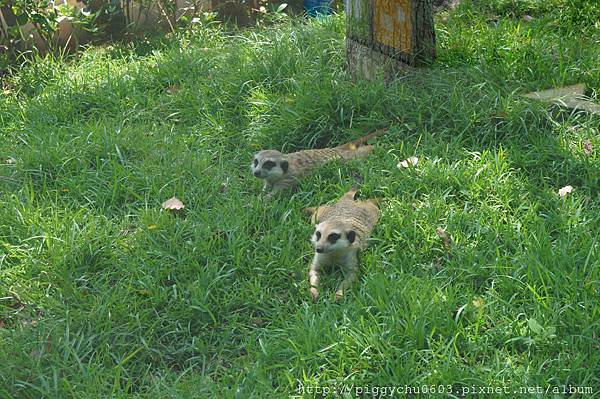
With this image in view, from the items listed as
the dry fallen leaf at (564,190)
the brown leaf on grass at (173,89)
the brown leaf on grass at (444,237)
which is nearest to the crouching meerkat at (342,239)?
the brown leaf on grass at (444,237)

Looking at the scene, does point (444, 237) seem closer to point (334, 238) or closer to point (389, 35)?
point (334, 238)

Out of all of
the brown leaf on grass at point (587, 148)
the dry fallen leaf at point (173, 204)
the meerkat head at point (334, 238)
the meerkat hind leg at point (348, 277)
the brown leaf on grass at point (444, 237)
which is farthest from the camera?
the brown leaf on grass at point (587, 148)

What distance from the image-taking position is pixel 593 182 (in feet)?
15.2

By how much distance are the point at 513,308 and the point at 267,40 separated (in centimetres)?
406

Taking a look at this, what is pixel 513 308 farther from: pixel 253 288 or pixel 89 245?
pixel 89 245

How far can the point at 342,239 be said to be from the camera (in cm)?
411

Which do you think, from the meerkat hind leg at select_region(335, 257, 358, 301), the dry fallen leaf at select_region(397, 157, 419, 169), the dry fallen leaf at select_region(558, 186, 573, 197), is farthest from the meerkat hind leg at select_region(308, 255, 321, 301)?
the dry fallen leaf at select_region(558, 186, 573, 197)

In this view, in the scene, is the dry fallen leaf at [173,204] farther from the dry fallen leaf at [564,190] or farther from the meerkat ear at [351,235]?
the dry fallen leaf at [564,190]

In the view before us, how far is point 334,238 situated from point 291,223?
569mm

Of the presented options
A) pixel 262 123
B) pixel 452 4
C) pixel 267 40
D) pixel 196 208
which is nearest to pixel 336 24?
pixel 267 40

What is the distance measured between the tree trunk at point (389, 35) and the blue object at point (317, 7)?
2019 millimetres

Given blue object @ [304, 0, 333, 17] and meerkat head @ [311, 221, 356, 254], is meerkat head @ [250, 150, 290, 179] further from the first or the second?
blue object @ [304, 0, 333, 17]

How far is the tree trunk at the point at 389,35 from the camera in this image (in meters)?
5.85

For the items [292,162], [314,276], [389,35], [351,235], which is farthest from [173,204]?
[389,35]
